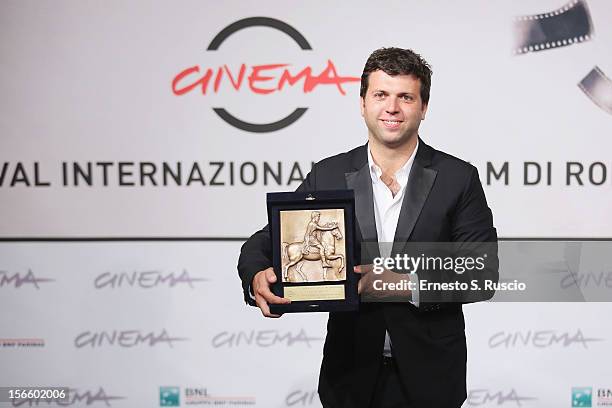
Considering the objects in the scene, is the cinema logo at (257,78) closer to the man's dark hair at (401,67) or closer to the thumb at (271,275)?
the man's dark hair at (401,67)

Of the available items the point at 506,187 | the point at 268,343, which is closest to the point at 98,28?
A: the point at 268,343

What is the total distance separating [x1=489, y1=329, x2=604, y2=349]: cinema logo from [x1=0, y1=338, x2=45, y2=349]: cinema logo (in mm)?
1674

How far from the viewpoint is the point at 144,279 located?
2.26 meters

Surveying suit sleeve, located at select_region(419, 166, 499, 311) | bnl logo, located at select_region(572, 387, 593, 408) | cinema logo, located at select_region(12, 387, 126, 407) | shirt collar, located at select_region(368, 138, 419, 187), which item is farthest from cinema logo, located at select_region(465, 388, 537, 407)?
cinema logo, located at select_region(12, 387, 126, 407)

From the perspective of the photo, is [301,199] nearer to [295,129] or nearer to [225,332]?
[295,129]

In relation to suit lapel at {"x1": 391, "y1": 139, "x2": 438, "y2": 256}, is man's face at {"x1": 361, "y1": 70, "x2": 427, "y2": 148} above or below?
above

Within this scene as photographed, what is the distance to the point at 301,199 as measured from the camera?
1553 millimetres

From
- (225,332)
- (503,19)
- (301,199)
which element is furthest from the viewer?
A: (225,332)

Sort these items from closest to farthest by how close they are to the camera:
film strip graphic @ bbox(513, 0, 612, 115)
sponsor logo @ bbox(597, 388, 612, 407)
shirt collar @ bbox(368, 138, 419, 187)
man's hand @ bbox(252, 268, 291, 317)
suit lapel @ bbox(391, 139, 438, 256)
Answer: man's hand @ bbox(252, 268, 291, 317)
suit lapel @ bbox(391, 139, 438, 256)
shirt collar @ bbox(368, 138, 419, 187)
film strip graphic @ bbox(513, 0, 612, 115)
sponsor logo @ bbox(597, 388, 612, 407)

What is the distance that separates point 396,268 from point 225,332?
0.82 m

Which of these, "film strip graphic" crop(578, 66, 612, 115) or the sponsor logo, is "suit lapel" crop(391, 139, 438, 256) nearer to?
"film strip graphic" crop(578, 66, 612, 115)

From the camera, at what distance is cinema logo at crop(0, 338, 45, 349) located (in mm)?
2307

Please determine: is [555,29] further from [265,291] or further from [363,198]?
[265,291]

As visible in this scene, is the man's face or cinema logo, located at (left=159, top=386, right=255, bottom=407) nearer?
the man's face
